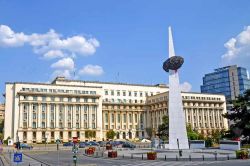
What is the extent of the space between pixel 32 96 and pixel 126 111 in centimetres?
4130

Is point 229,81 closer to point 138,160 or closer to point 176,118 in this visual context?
point 176,118

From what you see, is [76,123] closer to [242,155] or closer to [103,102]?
[103,102]

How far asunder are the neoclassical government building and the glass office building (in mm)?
39695

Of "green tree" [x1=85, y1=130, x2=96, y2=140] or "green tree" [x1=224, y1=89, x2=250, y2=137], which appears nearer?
"green tree" [x1=224, y1=89, x2=250, y2=137]

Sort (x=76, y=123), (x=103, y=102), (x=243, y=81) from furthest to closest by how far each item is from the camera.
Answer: (x=243, y=81) → (x=103, y=102) → (x=76, y=123)

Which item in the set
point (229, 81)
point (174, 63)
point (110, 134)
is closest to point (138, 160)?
point (174, 63)

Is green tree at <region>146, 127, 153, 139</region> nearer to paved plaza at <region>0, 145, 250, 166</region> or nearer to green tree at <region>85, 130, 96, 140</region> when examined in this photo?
green tree at <region>85, 130, 96, 140</region>

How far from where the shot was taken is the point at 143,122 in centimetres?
14000

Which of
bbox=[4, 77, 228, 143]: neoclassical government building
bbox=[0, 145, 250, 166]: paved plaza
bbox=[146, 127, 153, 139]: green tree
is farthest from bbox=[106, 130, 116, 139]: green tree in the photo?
bbox=[0, 145, 250, 166]: paved plaza

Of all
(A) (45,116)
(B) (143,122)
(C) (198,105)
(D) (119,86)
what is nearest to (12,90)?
(A) (45,116)

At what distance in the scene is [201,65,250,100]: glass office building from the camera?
176 meters

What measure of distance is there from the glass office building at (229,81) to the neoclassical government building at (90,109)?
130 feet

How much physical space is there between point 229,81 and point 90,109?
92.9 m

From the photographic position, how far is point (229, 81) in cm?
17962
